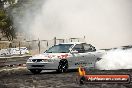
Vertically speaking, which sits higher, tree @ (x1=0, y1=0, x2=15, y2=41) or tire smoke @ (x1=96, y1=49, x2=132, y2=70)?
tree @ (x1=0, y1=0, x2=15, y2=41)

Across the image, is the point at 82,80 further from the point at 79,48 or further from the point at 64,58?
the point at 79,48


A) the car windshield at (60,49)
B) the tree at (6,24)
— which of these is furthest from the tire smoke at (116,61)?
the tree at (6,24)

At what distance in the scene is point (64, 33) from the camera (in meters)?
77.5

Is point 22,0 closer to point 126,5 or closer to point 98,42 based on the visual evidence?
point 126,5

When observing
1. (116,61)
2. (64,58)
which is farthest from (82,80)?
(116,61)

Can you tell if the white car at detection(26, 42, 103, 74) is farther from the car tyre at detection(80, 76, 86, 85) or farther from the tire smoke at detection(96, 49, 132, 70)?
the car tyre at detection(80, 76, 86, 85)

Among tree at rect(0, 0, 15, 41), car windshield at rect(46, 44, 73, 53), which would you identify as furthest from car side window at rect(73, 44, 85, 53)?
tree at rect(0, 0, 15, 41)

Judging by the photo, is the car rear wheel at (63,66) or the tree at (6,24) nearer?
the car rear wheel at (63,66)

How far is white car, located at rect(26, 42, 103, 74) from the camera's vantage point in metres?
18.5

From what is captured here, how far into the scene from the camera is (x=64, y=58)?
61.6 ft

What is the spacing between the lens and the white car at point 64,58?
1845cm

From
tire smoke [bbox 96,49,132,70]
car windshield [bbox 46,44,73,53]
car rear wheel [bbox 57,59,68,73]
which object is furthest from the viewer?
tire smoke [bbox 96,49,132,70]

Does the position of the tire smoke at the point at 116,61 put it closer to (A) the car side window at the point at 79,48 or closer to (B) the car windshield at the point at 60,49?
(A) the car side window at the point at 79,48

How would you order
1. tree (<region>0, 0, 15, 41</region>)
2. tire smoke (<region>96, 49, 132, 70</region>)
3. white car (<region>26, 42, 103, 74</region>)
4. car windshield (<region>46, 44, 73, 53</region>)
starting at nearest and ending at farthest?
1. white car (<region>26, 42, 103, 74</region>)
2. car windshield (<region>46, 44, 73, 53</region>)
3. tire smoke (<region>96, 49, 132, 70</region>)
4. tree (<region>0, 0, 15, 41</region>)
